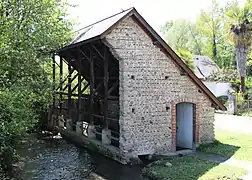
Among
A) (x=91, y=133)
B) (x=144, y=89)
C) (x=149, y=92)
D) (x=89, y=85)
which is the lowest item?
→ (x=91, y=133)

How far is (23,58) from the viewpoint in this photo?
10805mm

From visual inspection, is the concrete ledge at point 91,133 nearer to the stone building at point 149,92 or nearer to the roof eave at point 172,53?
the stone building at point 149,92

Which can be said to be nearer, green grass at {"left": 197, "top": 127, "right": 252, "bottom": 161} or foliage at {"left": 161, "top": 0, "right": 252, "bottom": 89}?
green grass at {"left": 197, "top": 127, "right": 252, "bottom": 161}

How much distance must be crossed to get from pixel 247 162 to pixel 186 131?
367cm

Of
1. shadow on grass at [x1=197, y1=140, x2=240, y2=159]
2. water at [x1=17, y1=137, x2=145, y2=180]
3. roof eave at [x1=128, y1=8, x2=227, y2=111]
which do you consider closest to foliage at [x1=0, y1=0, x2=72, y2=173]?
water at [x1=17, y1=137, x2=145, y2=180]

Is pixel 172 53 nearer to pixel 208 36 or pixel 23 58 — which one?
pixel 23 58

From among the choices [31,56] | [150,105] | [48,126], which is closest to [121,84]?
[150,105]

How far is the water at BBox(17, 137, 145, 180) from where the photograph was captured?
11.5 metres

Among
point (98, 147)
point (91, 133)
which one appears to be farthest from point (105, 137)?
point (91, 133)

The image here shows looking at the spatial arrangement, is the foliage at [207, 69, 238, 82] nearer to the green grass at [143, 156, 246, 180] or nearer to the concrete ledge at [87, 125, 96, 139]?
the concrete ledge at [87, 125, 96, 139]

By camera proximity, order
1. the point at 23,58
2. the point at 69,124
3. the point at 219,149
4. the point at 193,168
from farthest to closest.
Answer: the point at 69,124
the point at 219,149
the point at 193,168
the point at 23,58

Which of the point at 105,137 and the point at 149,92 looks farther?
the point at 105,137

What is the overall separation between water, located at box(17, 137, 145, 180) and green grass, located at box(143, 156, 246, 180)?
2.21ft

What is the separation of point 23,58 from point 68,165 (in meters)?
4.68
